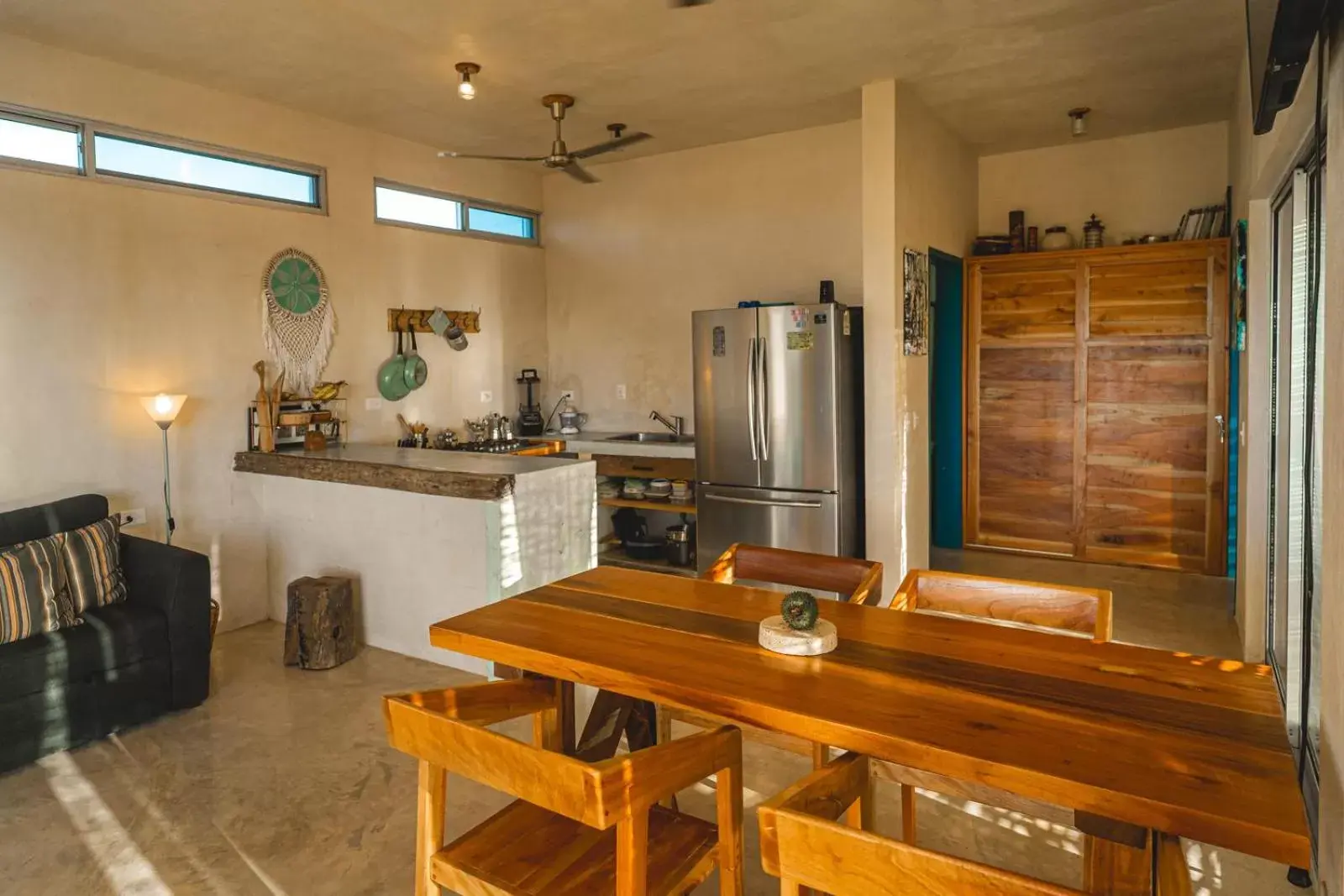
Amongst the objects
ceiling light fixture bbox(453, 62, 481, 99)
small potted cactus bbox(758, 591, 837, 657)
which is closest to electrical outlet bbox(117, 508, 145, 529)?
ceiling light fixture bbox(453, 62, 481, 99)

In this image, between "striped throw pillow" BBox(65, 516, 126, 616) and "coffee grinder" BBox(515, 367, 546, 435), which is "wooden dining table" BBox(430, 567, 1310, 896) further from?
"coffee grinder" BBox(515, 367, 546, 435)

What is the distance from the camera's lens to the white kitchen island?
12.1 ft

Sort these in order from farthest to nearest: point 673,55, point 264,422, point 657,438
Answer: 1. point 657,438
2. point 264,422
3. point 673,55

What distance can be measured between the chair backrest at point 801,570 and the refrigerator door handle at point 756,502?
6.27 feet

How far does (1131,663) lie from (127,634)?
11.2 feet

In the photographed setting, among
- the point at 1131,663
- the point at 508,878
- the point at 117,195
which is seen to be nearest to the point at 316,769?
the point at 508,878

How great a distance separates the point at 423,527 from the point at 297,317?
1.65m

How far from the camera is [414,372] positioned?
5.34m

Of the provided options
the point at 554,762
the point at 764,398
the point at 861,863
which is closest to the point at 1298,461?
the point at 764,398

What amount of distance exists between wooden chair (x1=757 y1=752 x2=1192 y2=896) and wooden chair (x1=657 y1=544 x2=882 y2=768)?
0.99 m

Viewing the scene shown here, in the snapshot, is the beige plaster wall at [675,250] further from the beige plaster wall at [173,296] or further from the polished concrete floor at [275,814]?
the polished concrete floor at [275,814]

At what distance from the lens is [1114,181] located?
18.5ft

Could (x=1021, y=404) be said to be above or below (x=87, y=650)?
above

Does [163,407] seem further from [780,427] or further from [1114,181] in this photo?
[1114,181]
